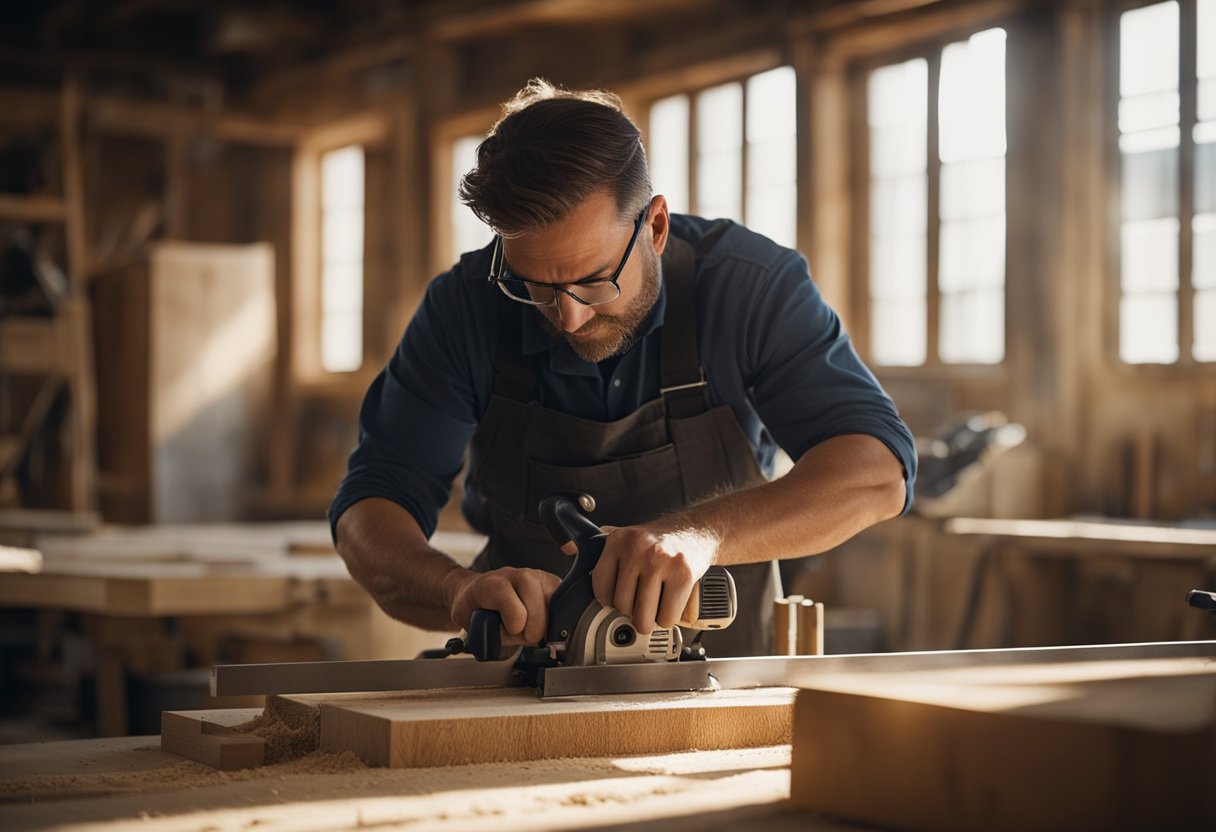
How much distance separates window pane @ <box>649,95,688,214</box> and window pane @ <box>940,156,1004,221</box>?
1718 millimetres

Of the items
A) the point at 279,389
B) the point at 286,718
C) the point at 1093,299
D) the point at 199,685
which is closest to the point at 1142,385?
the point at 1093,299

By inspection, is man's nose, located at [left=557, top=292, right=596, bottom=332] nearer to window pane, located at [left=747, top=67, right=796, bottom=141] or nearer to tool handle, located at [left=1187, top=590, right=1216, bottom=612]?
tool handle, located at [left=1187, top=590, right=1216, bottom=612]

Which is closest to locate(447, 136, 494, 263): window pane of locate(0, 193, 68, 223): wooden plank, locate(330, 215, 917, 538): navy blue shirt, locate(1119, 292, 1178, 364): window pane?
locate(0, 193, 68, 223): wooden plank

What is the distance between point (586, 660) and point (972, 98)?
17.7ft

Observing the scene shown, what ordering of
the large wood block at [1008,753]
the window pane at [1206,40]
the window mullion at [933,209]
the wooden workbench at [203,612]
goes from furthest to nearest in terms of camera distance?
the window mullion at [933,209]
the window pane at [1206,40]
the wooden workbench at [203,612]
the large wood block at [1008,753]

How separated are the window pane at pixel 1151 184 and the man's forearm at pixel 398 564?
14.5 feet

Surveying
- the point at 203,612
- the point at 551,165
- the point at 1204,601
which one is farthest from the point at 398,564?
the point at 203,612

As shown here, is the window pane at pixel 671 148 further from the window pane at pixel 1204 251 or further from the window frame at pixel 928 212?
the window pane at pixel 1204 251

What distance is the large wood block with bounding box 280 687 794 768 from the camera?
1.59 m

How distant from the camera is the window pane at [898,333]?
703 cm

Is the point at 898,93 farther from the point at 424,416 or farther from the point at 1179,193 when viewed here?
the point at 424,416

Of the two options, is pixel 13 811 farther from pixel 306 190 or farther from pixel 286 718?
pixel 306 190

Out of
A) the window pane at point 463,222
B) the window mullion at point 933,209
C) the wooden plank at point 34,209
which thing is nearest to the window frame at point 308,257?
the window pane at point 463,222

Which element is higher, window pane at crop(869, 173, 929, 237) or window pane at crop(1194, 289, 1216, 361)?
window pane at crop(869, 173, 929, 237)
